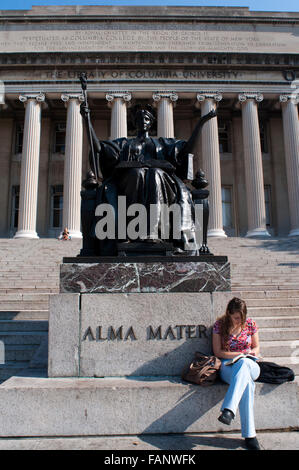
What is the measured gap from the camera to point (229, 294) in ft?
12.5

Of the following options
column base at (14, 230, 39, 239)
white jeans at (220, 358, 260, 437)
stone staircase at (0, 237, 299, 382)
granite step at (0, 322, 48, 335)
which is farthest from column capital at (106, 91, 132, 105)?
white jeans at (220, 358, 260, 437)

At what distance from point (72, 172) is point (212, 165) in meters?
8.66

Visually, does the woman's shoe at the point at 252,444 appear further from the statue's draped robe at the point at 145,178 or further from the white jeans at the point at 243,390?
the statue's draped robe at the point at 145,178

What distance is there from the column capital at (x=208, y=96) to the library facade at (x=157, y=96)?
65mm

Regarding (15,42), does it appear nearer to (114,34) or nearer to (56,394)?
(114,34)

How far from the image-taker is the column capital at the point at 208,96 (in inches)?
932

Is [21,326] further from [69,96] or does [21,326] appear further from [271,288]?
[69,96]

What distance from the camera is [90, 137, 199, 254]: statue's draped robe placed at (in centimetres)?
451

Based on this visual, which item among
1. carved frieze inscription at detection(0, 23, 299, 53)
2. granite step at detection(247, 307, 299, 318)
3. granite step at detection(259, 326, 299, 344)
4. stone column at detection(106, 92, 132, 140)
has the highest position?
carved frieze inscription at detection(0, 23, 299, 53)

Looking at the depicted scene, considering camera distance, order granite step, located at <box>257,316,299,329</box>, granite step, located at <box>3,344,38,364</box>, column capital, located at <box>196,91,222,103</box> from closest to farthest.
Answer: granite step, located at <box>3,344,38,364</box>
granite step, located at <box>257,316,299,329</box>
column capital, located at <box>196,91,222,103</box>

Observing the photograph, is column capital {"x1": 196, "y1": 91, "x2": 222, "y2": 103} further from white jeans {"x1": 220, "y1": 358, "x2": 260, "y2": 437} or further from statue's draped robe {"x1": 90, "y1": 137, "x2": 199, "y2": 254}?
white jeans {"x1": 220, "y1": 358, "x2": 260, "y2": 437}

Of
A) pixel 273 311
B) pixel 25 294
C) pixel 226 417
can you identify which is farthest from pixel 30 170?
pixel 226 417

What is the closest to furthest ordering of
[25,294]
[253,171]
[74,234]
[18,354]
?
[18,354] < [25,294] < [74,234] < [253,171]

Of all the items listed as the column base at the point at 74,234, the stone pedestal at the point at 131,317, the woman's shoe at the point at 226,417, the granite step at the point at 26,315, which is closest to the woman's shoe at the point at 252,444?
the woman's shoe at the point at 226,417
